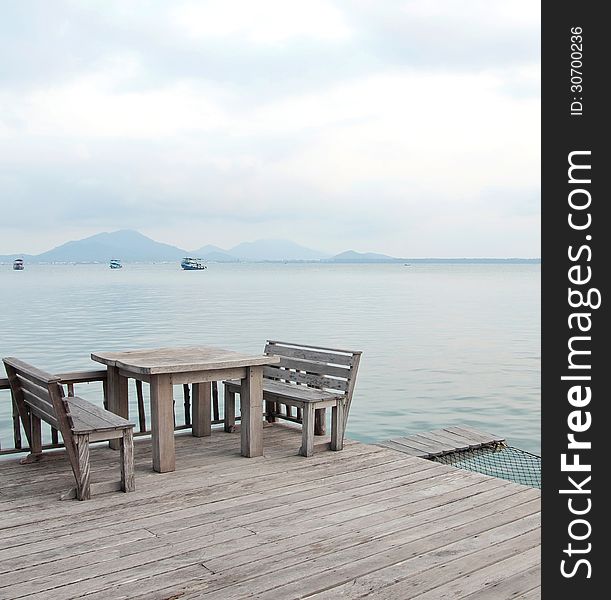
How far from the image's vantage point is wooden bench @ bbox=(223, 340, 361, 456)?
18.7ft

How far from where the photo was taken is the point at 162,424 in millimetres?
5207

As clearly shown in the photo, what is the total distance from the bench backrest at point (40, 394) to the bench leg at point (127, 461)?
359 mm

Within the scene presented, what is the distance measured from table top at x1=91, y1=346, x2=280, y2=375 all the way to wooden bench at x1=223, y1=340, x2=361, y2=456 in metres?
0.39

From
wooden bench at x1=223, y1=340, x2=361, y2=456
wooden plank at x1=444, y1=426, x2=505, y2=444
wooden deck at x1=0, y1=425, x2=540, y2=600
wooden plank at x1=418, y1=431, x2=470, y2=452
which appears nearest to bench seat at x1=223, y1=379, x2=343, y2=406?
wooden bench at x1=223, y1=340, x2=361, y2=456

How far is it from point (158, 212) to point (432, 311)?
74562 millimetres

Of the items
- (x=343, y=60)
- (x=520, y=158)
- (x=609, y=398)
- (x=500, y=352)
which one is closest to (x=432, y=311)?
(x=343, y=60)

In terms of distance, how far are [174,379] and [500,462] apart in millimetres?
3389

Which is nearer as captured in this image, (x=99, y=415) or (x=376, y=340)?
(x=99, y=415)

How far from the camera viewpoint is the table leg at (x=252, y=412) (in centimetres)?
561

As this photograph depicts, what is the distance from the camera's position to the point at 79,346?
20109 mm

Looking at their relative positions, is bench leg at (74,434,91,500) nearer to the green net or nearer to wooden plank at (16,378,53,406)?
wooden plank at (16,378,53,406)

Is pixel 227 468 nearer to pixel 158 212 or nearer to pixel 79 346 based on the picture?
pixel 79 346

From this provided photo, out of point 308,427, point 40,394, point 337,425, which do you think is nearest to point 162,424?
point 40,394

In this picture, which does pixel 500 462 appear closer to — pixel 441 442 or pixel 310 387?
pixel 441 442
